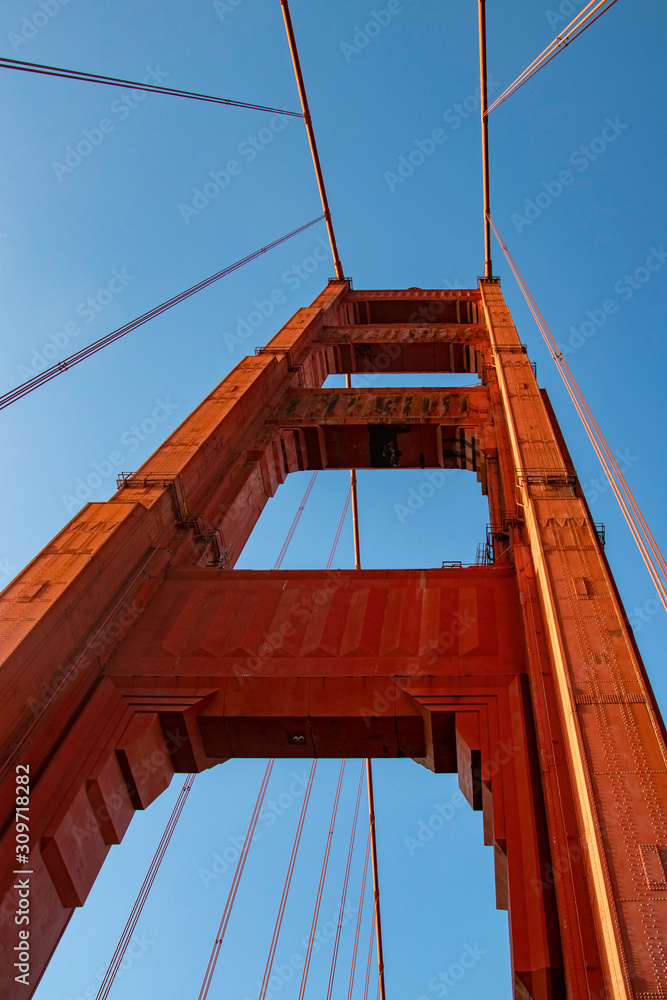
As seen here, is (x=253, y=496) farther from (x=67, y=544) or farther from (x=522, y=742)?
(x=522, y=742)

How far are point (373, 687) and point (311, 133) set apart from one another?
2161 centimetres

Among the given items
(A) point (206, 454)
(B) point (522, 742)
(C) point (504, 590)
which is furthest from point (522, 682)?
(A) point (206, 454)

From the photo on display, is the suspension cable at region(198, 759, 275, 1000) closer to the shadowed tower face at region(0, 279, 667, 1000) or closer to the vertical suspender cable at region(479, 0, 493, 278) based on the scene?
the shadowed tower face at region(0, 279, 667, 1000)

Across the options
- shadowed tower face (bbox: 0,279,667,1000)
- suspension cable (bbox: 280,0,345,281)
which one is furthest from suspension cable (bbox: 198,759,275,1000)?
suspension cable (bbox: 280,0,345,281)

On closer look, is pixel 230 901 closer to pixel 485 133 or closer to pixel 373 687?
pixel 373 687

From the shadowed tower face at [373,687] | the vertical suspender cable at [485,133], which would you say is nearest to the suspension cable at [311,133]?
the vertical suspender cable at [485,133]

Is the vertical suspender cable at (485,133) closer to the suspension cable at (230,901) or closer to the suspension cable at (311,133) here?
the suspension cable at (311,133)

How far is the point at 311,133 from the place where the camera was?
24766 millimetres

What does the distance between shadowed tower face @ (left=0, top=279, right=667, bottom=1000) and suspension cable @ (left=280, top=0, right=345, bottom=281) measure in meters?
13.7

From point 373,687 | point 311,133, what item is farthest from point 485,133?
point 373,687

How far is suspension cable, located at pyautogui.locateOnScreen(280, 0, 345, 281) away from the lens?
67.4 feet

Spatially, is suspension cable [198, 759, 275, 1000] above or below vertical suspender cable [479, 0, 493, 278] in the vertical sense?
below

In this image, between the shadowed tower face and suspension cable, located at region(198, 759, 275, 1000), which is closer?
the shadowed tower face

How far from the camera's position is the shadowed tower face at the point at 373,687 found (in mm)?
6281
